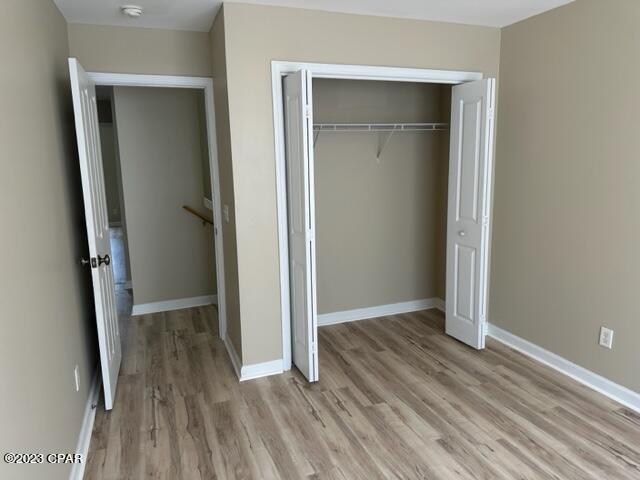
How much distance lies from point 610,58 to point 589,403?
2053 millimetres

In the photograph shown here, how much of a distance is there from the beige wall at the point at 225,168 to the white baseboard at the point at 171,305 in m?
1.23

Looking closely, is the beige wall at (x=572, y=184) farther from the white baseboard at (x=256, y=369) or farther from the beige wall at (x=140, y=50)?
the beige wall at (x=140, y=50)

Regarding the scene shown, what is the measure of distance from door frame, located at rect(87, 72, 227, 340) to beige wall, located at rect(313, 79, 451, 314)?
87 centimetres

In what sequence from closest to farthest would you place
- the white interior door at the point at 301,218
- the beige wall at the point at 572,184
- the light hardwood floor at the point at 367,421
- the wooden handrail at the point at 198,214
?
1. the light hardwood floor at the point at 367,421
2. the beige wall at the point at 572,184
3. the white interior door at the point at 301,218
4. the wooden handrail at the point at 198,214

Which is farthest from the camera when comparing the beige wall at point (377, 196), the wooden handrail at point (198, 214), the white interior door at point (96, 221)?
the wooden handrail at point (198, 214)

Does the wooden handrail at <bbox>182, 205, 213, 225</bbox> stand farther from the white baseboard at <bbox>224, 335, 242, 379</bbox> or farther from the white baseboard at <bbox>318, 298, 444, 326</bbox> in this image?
the white baseboard at <bbox>318, 298, 444, 326</bbox>

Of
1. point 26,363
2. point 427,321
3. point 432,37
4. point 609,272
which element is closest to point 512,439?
point 609,272

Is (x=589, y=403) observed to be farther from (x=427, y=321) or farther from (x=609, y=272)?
(x=427, y=321)

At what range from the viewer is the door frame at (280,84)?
3004mm

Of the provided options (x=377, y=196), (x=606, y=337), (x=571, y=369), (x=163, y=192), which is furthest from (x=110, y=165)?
(x=606, y=337)

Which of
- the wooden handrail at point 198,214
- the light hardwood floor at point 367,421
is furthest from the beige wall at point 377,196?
the wooden handrail at point 198,214

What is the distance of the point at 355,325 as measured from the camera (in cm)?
423

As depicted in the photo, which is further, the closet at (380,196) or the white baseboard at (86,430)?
the closet at (380,196)

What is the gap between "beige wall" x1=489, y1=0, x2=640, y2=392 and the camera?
8.96ft
